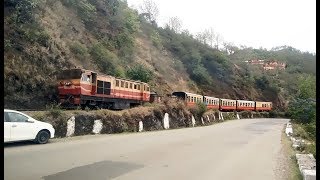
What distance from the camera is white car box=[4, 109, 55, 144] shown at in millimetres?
2617

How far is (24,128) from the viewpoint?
3232 millimetres

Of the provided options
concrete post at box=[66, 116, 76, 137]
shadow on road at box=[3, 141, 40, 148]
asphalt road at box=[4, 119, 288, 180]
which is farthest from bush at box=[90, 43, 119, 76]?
shadow on road at box=[3, 141, 40, 148]

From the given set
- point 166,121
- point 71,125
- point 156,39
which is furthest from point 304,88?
point 166,121

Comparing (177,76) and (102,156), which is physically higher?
(177,76)

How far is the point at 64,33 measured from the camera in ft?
15.6

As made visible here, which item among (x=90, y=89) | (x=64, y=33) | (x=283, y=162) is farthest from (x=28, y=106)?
(x=90, y=89)

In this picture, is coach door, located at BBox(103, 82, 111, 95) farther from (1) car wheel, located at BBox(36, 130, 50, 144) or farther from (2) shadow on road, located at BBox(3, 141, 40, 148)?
(2) shadow on road, located at BBox(3, 141, 40, 148)

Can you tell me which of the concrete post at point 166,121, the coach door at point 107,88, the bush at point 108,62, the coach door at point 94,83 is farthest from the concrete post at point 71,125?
the coach door at point 107,88

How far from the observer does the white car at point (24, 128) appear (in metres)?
2.62

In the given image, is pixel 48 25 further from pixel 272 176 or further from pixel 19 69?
pixel 272 176

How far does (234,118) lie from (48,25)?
7866 mm

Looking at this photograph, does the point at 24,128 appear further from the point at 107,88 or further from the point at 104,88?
the point at 107,88

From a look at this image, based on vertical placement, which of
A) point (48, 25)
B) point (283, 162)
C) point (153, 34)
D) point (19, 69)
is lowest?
point (283, 162)

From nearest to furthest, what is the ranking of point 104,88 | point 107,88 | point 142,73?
point 142,73, point 104,88, point 107,88
